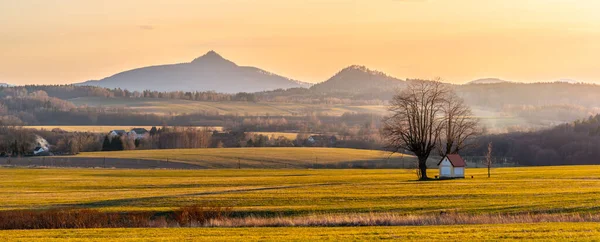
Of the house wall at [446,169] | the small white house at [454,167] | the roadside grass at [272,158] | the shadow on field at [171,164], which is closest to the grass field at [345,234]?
the small white house at [454,167]

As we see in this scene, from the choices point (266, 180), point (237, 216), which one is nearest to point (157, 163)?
point (266, 180)

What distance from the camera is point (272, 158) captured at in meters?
122

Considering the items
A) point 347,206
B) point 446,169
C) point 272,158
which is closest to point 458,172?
point 446,169

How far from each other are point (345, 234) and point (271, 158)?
94.1 metres

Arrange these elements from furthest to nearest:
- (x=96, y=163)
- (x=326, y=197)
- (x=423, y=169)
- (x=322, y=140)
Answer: (x=322, y=140)
(x=96, y=163)
(x=423, y=169)
(x=326, y=197)

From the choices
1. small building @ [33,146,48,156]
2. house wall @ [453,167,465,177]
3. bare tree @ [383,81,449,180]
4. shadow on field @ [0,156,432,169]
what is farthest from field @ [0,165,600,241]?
small building @ [33,146,48,156]

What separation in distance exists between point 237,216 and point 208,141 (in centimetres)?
13043

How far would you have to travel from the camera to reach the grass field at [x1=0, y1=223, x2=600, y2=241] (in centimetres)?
2612

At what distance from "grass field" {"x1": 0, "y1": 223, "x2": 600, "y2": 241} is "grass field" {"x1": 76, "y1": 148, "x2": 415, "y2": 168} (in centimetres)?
8130

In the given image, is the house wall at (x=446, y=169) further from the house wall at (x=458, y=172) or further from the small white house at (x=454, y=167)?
the house wall at (x=458, y=172)

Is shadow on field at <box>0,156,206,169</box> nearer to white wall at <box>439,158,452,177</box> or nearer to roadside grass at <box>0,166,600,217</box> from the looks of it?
roadside grass at <box>0,166,600,217</box>

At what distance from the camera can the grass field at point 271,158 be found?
116m

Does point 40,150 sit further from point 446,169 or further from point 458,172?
point 458,172

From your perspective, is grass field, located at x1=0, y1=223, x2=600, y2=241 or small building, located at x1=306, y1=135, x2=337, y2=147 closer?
grass field, located at x1=0, y1=223, x2=600, y2=241
